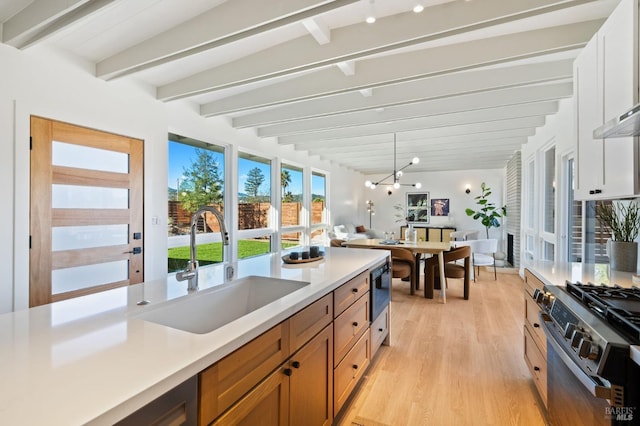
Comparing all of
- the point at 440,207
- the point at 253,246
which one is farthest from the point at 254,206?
the point at 440,207

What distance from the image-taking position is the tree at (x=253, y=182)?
504 centimetres

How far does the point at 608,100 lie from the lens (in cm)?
166

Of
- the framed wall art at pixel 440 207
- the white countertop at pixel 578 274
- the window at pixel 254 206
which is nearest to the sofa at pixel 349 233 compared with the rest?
the framed wall art at pixel 440 207

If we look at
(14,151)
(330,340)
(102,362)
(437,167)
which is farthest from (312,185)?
(102,362)

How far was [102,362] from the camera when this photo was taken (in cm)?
76

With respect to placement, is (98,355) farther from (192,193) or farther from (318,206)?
(318,206)

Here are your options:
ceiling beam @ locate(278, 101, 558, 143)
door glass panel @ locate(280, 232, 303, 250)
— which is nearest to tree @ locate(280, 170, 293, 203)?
door glass panel @ locate(280, 232, 303, 250)

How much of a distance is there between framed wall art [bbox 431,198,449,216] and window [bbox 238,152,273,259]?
5828 mm

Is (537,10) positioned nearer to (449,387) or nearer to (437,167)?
(449,387)

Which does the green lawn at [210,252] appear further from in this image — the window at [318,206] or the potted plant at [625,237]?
the potted plant at [625,237]

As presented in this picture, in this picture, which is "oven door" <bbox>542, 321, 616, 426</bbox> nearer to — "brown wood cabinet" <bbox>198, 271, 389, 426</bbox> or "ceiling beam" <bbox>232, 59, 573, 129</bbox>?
"brown wood cabinet" <bbox>198, 271, 389, 426</bbox>

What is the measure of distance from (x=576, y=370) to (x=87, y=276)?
3577 mm

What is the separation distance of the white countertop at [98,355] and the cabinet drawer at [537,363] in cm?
152

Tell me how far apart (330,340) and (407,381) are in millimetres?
1084
